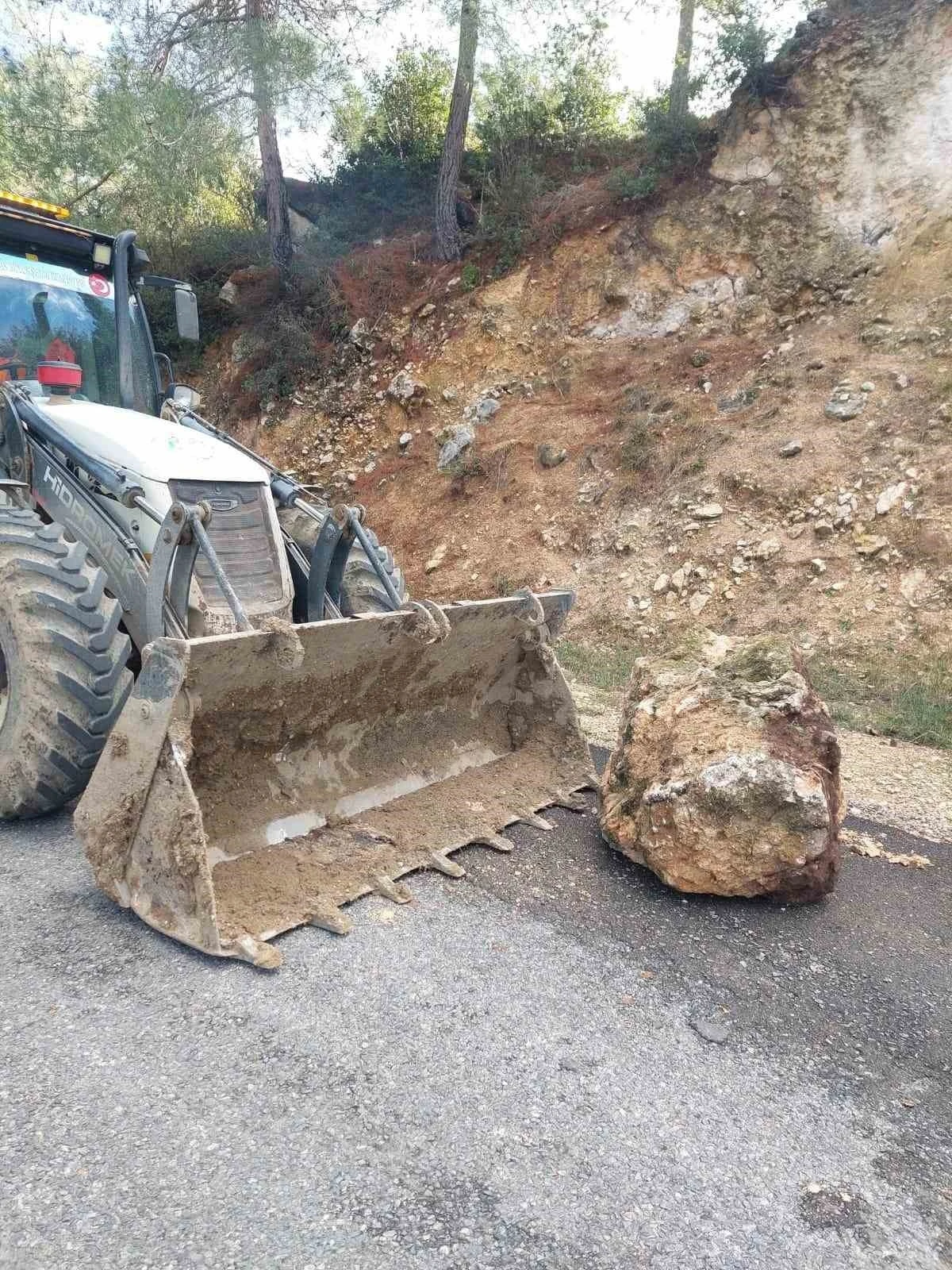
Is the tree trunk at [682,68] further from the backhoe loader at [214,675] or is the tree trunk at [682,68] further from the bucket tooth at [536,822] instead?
the bucket tooth at [536,822]

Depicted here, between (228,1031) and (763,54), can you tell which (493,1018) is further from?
(763,54)

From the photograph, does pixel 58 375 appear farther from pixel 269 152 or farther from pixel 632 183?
pixel 269 152

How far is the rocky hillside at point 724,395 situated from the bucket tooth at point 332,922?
238 inches

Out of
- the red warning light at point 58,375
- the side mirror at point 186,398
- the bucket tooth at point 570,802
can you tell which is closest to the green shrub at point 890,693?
the bucket tooth at point 570,802

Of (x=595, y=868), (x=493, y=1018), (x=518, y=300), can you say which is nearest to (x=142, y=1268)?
(x=493, y=1018)

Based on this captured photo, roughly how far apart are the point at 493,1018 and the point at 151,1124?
3.68 ft

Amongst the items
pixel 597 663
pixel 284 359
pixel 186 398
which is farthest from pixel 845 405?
pixel 284 359

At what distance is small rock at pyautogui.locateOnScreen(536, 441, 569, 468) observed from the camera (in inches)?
472

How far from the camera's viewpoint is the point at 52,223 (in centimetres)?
539

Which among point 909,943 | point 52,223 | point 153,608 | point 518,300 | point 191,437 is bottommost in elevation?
point 909,943

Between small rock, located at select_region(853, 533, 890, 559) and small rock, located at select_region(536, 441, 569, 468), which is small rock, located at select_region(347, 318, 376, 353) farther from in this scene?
small rock, located at select_region(853, 533, 890, 559)

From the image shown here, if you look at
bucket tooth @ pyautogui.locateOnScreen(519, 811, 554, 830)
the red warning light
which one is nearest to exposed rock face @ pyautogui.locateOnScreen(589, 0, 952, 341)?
bucket tooth @ pyautogui.locateOnScreen(519, 811, 554, 830)

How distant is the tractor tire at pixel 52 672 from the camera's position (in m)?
3.88

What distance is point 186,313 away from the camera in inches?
229
